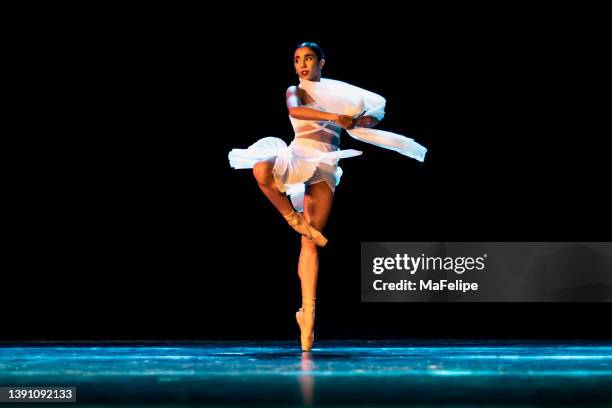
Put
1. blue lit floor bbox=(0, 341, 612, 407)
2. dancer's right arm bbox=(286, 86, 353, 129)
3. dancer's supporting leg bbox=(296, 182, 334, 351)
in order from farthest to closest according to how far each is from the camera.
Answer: dancer's supporting leg bbox=(296, 182, 334, 351) → dancer's right arm bbox=(286, 86, 353, 129) → blue lit floor bbox=(0, 341, 612, 407)

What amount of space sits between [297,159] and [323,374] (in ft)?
4.13

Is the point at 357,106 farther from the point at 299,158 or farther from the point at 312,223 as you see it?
the point at 312,223

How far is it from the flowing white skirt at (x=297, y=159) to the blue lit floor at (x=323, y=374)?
676 millimetres

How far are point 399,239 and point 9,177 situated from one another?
228 centimetres

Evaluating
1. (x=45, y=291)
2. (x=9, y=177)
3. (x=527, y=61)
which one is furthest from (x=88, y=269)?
(x=527, y=61)

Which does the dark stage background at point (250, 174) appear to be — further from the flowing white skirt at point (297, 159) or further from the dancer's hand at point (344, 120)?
the dancer's hand at point (344, 120)

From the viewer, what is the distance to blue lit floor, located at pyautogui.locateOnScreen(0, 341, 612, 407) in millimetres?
2330

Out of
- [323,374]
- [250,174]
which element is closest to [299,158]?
[323,374]

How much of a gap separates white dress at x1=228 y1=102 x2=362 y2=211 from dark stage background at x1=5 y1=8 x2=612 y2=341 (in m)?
1.58

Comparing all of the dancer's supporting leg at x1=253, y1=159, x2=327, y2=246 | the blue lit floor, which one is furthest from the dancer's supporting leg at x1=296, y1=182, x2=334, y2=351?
the blue lit floor

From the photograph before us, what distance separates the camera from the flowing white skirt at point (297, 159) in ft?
12.7

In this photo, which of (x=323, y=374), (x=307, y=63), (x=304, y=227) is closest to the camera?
(x=323, y=374)

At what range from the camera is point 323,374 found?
9.29 feet

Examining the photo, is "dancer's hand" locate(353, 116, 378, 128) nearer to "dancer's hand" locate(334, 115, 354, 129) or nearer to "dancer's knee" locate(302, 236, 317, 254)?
"dancer's hand" locate(334, 115, 354, 129)
